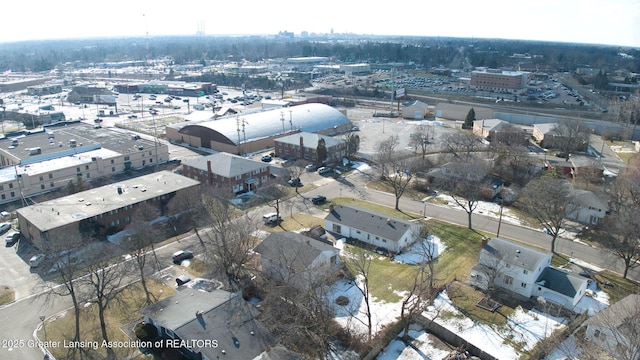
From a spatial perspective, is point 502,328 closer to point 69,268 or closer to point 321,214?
point 321,214

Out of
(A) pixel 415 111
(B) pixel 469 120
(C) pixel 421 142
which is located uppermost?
(C) pixel 421 142

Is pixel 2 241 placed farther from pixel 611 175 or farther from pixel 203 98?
pixel 203 98

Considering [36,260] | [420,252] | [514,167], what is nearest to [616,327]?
[420,252]

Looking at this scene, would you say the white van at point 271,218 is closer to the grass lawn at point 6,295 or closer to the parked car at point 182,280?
the parked car at point 182,280

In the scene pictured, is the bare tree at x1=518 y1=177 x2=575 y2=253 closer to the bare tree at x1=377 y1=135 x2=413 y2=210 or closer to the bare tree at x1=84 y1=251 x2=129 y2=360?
the bare tree at x1=377 y1=135 x2=413 y2=210

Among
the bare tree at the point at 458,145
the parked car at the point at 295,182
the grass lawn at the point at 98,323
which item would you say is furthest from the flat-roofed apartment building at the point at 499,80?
the grass lawn at the point at 98,323

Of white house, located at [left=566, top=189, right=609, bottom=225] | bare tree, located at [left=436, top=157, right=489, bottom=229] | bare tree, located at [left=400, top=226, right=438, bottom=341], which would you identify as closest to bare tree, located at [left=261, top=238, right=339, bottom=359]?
bare tree, located at [left=400, top=226, right=438, bottom=341]
